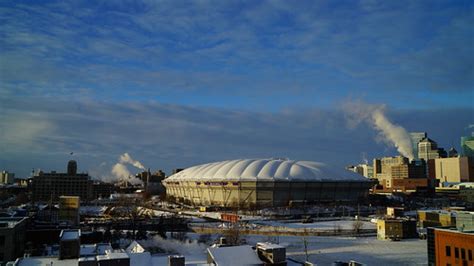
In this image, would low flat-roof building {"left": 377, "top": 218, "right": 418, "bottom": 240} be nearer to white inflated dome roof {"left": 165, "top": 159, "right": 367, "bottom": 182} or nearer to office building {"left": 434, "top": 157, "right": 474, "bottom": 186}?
white inflated dome roof {"left": 165, "top": 159, "right": 367, "bottom": 182}

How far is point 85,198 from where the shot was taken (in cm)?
12094

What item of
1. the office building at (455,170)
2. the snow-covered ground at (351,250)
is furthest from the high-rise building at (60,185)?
the office building at (455,170)

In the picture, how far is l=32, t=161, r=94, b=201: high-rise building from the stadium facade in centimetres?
3938

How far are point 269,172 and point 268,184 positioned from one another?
4127 mm

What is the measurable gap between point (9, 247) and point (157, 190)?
119612mm

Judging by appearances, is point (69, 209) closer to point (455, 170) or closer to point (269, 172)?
point (269, 172)

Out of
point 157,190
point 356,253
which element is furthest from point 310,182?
point 157,190

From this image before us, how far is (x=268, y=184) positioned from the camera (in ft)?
267

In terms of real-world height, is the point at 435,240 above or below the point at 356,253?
above

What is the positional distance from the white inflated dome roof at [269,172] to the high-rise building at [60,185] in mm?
38755

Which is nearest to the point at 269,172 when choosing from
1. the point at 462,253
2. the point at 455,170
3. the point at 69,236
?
the point at 462,253

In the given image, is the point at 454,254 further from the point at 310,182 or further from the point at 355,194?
the point at 355,194

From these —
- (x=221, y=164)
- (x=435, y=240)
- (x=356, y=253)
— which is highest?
(x=221, y=164)

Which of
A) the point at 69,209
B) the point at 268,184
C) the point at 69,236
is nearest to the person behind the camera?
the point at 69,236
